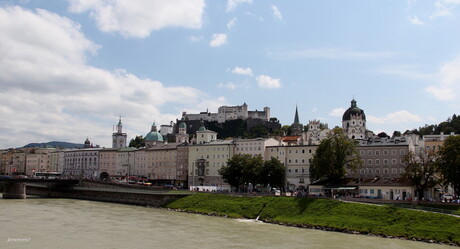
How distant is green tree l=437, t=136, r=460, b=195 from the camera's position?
54500 mm

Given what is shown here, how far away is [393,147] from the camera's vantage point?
251 feet

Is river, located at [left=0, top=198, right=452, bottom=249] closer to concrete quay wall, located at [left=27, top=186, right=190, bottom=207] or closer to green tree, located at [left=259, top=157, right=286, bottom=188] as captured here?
concrete quay wall, located at [left=27, top=186, right=190, bottom=207]

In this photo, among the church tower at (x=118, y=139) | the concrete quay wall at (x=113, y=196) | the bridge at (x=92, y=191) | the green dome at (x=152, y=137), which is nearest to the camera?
the concrete quay wall at (x=113, y=196)

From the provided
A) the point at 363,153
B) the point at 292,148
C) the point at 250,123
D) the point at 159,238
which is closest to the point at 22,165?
the point at 250,123

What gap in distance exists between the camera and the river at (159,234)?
37.7 m

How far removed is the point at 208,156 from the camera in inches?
4003

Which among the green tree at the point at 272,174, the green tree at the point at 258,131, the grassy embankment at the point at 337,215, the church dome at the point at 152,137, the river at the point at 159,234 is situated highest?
the green tree at the point at 258,131

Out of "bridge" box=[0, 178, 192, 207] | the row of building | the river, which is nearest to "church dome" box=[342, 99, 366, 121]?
the row of building

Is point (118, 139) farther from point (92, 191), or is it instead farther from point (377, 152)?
point (377, 152)

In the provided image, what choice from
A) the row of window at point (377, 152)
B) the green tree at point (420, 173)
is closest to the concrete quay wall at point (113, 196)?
the row of window at point (377, 152)

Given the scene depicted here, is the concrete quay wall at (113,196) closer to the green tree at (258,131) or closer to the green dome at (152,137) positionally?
the green dome at (152,137)

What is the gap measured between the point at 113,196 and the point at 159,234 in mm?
44645

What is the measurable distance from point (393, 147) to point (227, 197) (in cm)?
2890

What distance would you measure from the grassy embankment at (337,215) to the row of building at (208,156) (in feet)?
38.7
